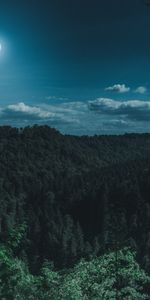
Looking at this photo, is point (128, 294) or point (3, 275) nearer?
point (3, 275)

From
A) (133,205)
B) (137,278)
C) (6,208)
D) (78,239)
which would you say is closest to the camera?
(137,278)

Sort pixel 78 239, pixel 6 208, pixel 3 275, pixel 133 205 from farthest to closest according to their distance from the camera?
pixel 6 208 → pixel 133 205 → pixel 78 239 → pixel 3 275

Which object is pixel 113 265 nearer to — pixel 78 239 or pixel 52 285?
pixel 52 285

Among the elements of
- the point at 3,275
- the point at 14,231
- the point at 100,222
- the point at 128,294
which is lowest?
the point at 100,222

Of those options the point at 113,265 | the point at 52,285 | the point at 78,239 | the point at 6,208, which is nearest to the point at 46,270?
the point at 52,285

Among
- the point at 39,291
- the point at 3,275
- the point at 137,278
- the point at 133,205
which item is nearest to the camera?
the point at 3,275

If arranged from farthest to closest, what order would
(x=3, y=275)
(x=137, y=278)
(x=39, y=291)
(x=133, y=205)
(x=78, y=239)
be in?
(x=133, y=205)
(x=78, y=239)
(x=137, y=278)
(x=39, y=291)
(x=3, y=275)

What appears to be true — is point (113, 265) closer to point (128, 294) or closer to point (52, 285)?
point (128, 294)

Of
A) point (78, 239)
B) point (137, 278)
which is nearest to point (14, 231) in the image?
point (137, 278)

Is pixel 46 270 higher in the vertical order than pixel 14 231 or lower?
lower
